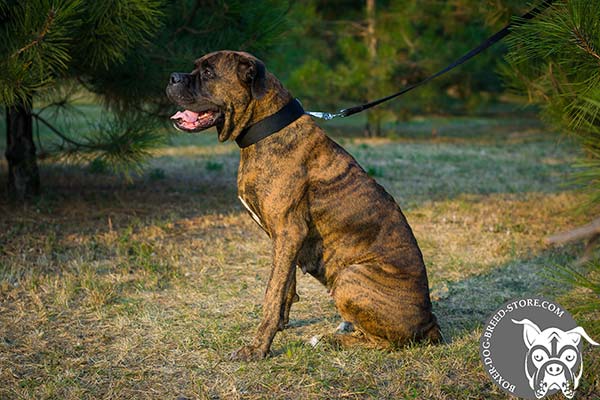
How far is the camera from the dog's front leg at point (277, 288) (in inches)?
134

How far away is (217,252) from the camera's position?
5.50 metres

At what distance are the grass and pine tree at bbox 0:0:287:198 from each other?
2.28 feet

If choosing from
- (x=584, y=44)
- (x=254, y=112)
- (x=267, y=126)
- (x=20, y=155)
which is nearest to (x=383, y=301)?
(x=267, y=126)

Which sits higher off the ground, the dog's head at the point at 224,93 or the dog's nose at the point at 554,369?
the dog's head at the point at 224,93

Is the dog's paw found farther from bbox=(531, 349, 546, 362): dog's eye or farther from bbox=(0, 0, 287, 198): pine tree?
bbox=(0, 0, 287, 198): pine tree

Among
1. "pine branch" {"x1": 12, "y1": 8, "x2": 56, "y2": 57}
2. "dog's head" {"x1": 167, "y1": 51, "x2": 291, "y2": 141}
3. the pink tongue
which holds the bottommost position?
the pink tongue

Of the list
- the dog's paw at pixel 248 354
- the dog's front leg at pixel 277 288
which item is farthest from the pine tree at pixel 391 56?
the dog's paw at pixel 248 354

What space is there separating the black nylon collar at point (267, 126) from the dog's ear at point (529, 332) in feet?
5.05

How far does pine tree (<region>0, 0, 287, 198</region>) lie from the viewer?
16.6ft

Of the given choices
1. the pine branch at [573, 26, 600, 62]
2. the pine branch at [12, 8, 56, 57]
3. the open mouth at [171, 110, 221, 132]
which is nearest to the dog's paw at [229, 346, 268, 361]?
the open mouth at [171, 110, 221, 132]

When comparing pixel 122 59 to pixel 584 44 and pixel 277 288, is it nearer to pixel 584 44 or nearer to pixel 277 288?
pixel 277 288

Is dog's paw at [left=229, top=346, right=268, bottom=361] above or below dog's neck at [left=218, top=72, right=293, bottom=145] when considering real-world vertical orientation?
below

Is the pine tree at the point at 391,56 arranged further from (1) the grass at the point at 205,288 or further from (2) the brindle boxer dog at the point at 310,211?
(2) the brindle boxer dog at the point at 310,211

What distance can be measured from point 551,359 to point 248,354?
1437 mm
